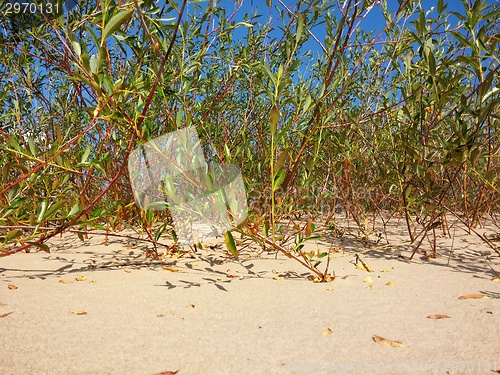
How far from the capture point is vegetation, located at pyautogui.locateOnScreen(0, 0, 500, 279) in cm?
166

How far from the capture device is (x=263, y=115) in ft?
9.50

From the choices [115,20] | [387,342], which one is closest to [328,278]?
[387,342]

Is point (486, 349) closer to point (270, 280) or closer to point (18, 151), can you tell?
point (270, 280)

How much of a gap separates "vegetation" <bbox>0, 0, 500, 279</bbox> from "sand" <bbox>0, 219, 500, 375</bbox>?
0.19 m

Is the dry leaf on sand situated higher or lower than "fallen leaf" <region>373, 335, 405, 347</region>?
lower

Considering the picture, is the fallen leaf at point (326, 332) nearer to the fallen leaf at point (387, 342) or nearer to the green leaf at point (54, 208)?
the fallen leaf at point (387, 342)

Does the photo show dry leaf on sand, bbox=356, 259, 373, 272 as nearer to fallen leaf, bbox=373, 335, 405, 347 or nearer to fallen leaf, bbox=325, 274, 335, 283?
fallen leaf, bbox=325, 274, 335, 283

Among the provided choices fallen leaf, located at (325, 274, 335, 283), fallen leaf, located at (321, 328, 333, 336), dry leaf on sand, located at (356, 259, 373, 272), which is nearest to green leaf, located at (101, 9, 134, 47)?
fallen leaf, located at (321, 328, 333, 336)

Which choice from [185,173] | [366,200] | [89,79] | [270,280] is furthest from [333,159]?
[89,79]

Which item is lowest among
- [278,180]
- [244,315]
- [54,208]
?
[244,315]

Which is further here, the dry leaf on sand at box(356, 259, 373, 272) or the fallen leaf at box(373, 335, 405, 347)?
the dry leaf on sand at box(356, 259, 373, 272)

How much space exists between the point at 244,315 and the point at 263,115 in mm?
1712

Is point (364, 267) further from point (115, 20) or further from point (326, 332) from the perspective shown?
point (115, 20)

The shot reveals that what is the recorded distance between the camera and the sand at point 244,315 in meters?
1.12
